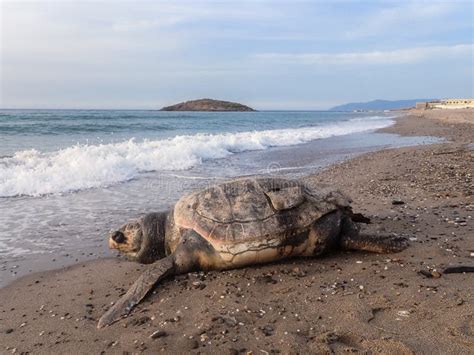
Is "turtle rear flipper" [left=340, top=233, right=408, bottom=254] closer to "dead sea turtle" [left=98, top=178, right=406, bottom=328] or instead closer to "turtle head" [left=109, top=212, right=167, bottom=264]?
"dead sea turtle" [left=98, top=178, right=406, bottom=328]

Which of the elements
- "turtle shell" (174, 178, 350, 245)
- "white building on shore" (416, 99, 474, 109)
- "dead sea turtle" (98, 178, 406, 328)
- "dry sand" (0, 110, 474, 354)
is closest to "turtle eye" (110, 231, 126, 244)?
"dead sea turtle" (98, 178, 406, 328)

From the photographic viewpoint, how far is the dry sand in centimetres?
320

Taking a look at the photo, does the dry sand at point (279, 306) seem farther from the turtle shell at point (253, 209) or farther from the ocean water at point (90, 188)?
the ocean water at point (90, 188)

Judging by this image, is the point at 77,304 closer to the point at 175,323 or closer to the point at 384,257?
the point at 175,323

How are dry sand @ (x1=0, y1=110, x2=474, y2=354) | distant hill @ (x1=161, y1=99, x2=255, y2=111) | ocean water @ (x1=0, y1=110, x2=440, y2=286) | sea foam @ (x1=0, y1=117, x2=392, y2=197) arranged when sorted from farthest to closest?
distant hill @ (x1=161, y1=99, x2=255, y2=111) → sea foam @ (x1=0, y1=117, x2=392, y2=197) → ocean water @ (x1=0, y1=110, x2=440, y2=286) → dry sand @ (x1=0, y1=110, x2=474, y2=354)

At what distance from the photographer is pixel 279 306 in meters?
3.83

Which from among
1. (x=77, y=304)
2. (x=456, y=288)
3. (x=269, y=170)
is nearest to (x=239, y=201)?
(x=77, y=304)

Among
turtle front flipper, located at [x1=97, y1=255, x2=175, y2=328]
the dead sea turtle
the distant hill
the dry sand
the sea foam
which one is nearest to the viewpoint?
the dry sand

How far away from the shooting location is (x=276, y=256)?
4.80 metres

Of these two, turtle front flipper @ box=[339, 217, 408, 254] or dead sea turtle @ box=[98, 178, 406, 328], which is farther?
turtle front flipper @ box=[339, 217, 408, 254]

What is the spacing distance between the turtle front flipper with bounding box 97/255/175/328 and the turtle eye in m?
0.82

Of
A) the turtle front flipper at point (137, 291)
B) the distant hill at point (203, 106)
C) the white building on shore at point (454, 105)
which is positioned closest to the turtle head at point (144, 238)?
the turtle front flipper at point (137, 291)

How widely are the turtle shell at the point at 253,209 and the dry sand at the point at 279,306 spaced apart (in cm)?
41

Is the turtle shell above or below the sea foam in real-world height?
above
